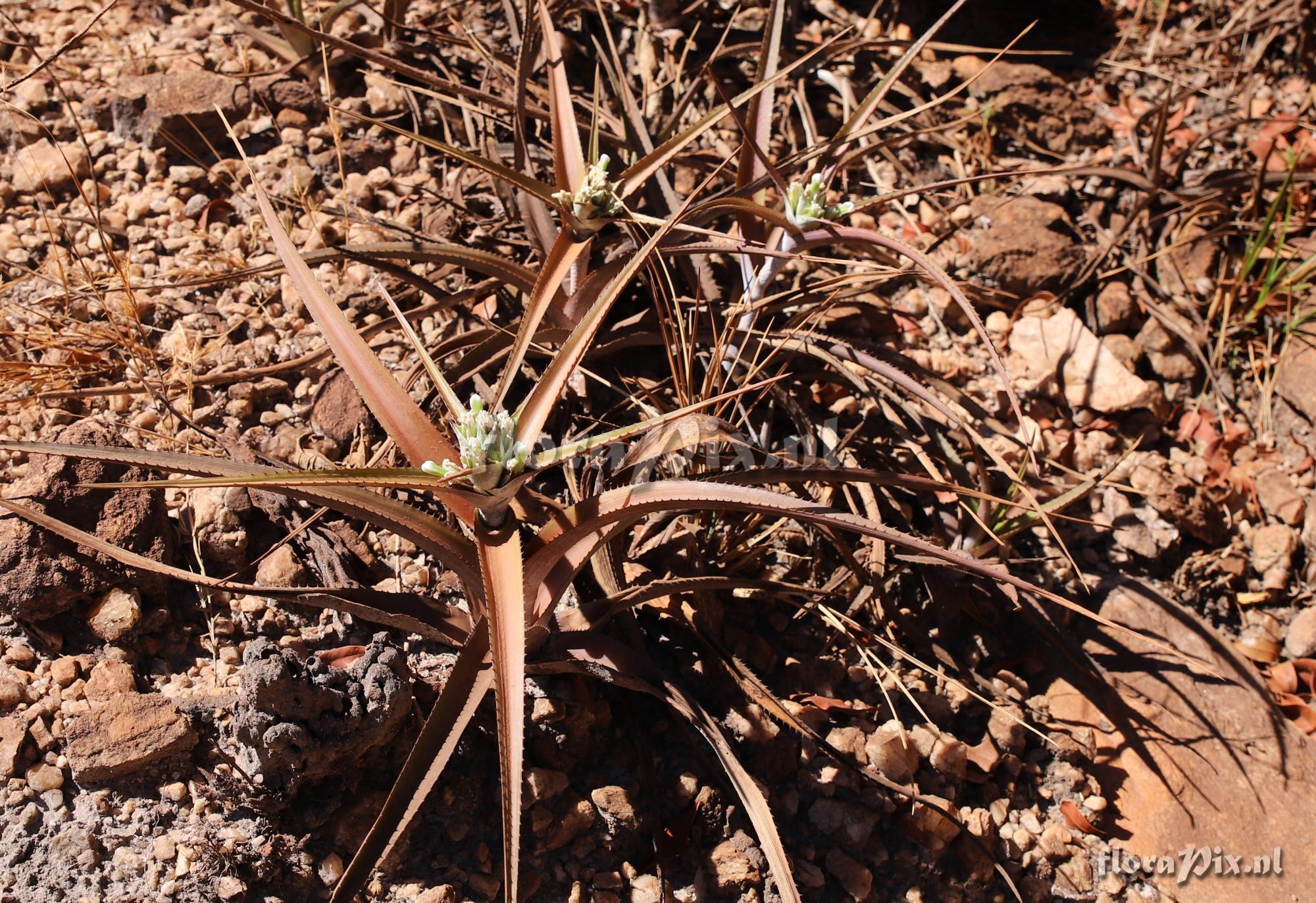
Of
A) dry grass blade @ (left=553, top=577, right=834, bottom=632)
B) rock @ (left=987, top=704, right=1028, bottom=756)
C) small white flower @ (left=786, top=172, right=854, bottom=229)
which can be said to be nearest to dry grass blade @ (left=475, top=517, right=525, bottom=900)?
dry grass blade @ (left=553, top=577, right=834, bottom=632)

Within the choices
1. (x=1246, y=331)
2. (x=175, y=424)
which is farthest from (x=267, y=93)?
(x=1246, y=331)

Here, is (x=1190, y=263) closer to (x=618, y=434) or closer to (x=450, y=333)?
(x=450, y=333)

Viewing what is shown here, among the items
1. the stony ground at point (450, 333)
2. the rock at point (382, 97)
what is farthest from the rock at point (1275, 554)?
the rock at point (382, 97)

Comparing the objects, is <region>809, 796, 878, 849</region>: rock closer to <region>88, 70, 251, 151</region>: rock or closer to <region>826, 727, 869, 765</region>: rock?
<region>826, 727, 869, 765</region>: rock

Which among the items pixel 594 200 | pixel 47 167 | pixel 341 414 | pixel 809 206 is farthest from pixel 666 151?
pixel 47 167

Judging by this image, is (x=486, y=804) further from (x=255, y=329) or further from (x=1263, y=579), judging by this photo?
(x=1263, y=579)
